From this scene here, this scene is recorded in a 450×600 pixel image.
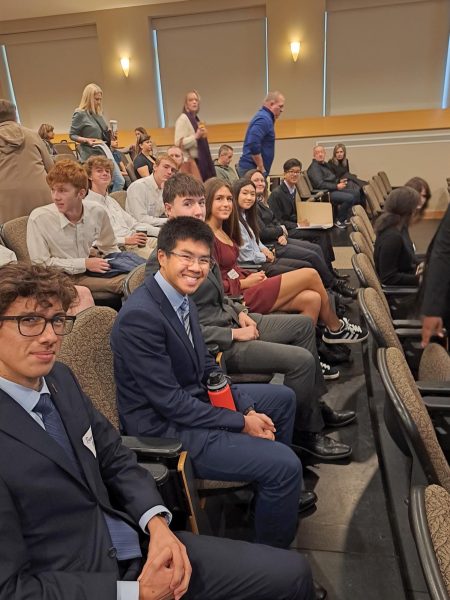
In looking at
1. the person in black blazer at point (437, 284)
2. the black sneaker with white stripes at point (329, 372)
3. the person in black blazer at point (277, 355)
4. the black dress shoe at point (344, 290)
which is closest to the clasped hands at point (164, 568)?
the person in black blazer at point (277, 355)

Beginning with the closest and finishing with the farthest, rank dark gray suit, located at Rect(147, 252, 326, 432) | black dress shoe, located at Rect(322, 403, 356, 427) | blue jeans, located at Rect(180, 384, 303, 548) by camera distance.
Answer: blue jeans, located at Rect(180, 384, 303, 548), dark gray suit, located at Rect(147, 252, 326, 432), black dress shoe, located at Rect(322, 403, 356, 427)

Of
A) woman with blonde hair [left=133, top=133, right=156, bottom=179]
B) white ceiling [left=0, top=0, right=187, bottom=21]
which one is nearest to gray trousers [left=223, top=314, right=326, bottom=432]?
woman with blonde hair [left=133, top=133, right=156, bottom=179]

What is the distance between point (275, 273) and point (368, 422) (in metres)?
1.27

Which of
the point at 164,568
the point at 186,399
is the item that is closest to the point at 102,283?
the point at 186,399

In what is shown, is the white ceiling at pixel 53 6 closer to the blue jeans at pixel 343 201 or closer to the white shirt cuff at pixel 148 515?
the blue jeans at pixel 343 201

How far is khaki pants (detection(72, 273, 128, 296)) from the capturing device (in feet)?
8.14

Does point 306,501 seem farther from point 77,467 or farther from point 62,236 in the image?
point 62,236

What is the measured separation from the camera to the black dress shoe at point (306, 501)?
1701 mm

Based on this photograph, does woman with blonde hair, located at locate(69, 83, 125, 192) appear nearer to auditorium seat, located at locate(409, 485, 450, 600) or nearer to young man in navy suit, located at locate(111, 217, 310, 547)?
young man in navy suit, located at locate(111, 217, 310, 547)

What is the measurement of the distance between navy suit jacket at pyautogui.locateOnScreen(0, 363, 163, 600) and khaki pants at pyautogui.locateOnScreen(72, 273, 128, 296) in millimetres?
1452

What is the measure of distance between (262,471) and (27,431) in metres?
0.72

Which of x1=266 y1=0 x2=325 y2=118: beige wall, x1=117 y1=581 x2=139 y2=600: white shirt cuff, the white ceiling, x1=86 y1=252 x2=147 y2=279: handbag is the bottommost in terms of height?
x1=117 y1=581 x2=139 y2=600: white shirt cuff

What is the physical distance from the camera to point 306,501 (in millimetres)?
1706

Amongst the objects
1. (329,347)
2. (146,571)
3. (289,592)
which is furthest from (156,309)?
(329,347)
